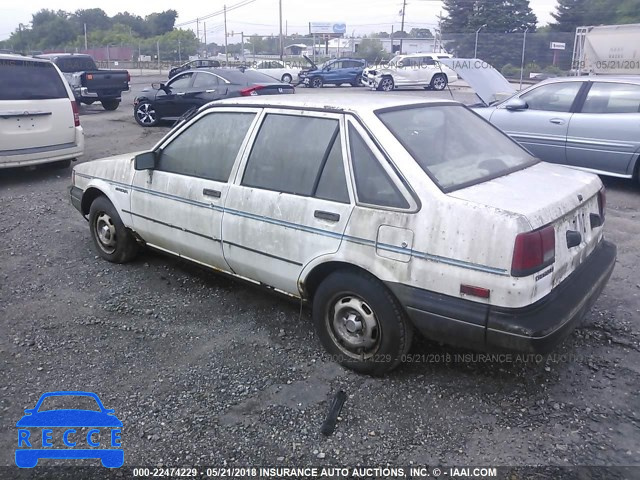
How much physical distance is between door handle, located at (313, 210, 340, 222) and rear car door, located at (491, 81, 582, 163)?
Result: 5457mm

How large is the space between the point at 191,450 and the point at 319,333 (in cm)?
110

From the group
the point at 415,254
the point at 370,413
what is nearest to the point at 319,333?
the point at 370,413

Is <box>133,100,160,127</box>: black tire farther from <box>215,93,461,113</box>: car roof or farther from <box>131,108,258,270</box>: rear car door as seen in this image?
<box>215,93,461,113</box>: car roof

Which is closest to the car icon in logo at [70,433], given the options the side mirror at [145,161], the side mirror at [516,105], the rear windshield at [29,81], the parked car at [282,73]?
the side mirror at [145,161]

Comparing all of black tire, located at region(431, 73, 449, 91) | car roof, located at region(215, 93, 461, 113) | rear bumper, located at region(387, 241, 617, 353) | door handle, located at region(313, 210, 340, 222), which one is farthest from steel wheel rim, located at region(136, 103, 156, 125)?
black tire, located at region(431, 73, 449, 91)

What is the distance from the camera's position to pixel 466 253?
298 centimetres

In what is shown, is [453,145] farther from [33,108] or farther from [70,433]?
[33,108]

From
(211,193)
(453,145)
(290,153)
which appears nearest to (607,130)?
(453,145)

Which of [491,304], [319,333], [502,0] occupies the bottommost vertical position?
[319,333]

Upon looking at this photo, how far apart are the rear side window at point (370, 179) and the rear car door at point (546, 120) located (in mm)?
5312

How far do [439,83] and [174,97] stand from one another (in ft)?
55.6

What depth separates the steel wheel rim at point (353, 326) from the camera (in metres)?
3.44

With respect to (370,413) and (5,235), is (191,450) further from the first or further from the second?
(5,235)

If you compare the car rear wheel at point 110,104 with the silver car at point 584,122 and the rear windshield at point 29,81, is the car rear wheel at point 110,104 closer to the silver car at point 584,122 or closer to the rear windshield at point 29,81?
the rear windshield at point 29,81
